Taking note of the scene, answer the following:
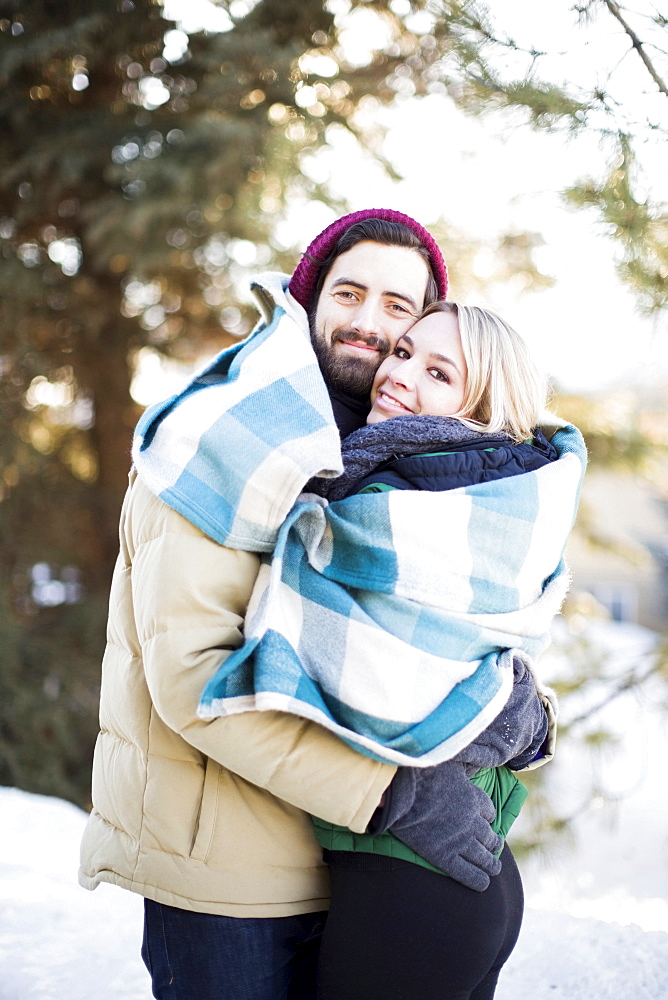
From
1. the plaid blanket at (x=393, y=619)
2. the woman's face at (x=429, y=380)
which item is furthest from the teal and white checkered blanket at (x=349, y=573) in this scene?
the woman's face at (x=429, y=380)

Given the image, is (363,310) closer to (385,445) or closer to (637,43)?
(385,445)

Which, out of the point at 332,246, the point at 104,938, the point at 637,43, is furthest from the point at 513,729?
the point at 637,43

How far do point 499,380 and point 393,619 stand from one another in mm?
623

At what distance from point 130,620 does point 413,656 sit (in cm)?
58

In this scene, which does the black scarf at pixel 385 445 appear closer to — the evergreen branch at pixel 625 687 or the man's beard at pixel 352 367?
the man's beard at pixel 352 367

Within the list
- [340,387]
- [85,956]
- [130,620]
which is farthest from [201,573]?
[85,956]

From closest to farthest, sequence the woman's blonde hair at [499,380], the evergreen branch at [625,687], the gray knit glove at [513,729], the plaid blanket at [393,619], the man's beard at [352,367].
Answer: the plaid blanket at [393,619], the gray knit glove at [513,729], the woman's blonde hair at [499,380], the man's beard at [352,367], the evergreen branch at [625,687]

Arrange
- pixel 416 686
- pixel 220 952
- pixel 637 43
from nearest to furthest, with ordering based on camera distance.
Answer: pixel 416 686 → pixel 220 952 → pixel 637 43

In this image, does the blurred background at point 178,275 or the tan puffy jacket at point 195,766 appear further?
the blurred background at point 178,275

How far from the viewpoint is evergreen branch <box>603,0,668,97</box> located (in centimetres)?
209

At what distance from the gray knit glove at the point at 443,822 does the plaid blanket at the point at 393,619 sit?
0.07m

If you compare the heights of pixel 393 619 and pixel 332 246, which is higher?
pixel 332 246

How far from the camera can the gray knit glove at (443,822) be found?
1.35m

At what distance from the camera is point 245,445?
54.9 inches
